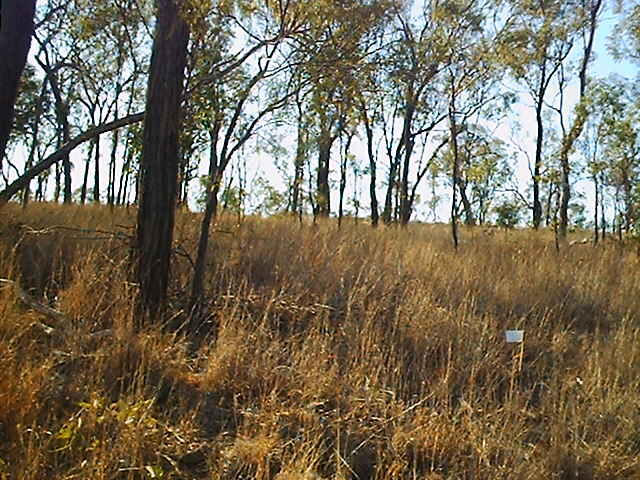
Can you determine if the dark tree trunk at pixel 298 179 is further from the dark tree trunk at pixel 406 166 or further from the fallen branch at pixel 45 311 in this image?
the fallen branch at pixel 45 311

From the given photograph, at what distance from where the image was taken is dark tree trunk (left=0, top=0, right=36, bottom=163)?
16.8ft

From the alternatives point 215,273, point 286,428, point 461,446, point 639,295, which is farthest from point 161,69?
point 639,295

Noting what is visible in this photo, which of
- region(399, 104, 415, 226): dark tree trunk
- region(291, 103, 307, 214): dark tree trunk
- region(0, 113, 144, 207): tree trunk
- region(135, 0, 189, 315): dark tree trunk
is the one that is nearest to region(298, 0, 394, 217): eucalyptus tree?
region(135, 0, 189, 315): dark tree trunk

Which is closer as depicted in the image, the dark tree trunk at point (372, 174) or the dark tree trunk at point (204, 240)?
the dark tree trunk at point (204, 240)

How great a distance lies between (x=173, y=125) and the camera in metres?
4.02

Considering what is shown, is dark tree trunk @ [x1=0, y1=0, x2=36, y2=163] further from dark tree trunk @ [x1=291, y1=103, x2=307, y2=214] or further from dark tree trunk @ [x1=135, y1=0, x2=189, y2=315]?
dark tree trunk @ [x1=291, y1=103, x2=307, y2=214]

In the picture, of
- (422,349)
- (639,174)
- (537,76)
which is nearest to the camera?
(422,349)

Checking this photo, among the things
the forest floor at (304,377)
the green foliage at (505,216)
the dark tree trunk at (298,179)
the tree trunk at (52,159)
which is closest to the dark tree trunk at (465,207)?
the green foliage at (505,216)

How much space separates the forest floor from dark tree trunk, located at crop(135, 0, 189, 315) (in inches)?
11.1

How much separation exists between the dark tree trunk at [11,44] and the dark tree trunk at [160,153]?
2104 mm

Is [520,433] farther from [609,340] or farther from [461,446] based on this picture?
[609,340]

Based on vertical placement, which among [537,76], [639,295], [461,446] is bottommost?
[461,446]

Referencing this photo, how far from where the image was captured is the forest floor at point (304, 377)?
2414 mm

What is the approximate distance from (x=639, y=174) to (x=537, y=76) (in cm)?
1240
